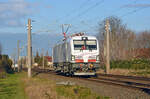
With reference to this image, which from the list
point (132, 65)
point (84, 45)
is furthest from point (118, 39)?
point (84, 45)

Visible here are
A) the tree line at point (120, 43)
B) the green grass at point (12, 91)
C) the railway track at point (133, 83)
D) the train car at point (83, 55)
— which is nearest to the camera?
the green grass at point (12, 91)

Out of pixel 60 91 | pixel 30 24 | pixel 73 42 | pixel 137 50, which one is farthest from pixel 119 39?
pixel 60 91

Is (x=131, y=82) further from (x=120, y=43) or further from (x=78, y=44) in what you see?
(x=120, y=43)

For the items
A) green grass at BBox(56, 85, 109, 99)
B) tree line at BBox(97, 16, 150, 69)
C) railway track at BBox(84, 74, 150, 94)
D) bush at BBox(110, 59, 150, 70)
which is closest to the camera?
green grass at BBox(56, 85, 109, 99)

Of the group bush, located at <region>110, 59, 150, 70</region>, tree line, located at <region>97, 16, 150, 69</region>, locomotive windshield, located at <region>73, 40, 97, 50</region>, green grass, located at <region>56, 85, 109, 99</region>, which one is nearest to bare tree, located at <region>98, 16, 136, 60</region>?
tree line, located at <region>97, 16, 150, 69</region>

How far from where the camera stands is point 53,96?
43.1ft

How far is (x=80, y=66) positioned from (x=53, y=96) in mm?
13122

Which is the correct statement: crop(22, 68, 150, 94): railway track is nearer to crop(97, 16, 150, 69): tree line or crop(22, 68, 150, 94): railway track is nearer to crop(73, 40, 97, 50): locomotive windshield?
crop(73, 40, 97, 50): locomotive windshield

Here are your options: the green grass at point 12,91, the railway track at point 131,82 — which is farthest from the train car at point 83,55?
the green grass at point 12,91

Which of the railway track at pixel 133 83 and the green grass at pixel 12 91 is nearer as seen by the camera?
the green grass at pixel 12 91

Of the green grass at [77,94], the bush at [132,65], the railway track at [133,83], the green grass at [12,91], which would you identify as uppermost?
the bush at [132,65]

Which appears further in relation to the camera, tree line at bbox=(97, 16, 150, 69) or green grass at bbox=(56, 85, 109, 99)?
tree line at bbox=(97, 16, 150, 69)

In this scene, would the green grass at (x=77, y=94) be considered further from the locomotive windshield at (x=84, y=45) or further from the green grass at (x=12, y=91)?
the locomotive windshield at (x=84, y=45)

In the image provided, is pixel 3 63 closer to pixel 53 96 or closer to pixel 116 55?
pixel 116 55
